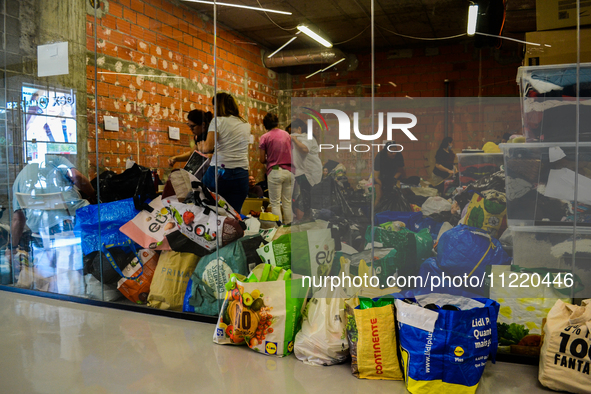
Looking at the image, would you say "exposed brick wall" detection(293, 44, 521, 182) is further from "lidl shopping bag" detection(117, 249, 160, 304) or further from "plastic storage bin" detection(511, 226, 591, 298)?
"lidl shopping bag" detection(117, 249, 160, 304)

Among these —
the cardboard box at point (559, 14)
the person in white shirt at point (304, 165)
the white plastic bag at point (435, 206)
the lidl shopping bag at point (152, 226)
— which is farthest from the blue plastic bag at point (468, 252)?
the lidl shopping bag at point (152, 226)

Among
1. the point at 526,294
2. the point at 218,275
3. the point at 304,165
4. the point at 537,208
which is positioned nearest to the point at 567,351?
the point at 526,294

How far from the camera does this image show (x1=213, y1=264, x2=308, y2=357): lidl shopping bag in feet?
7.70

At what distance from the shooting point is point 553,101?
2.13 m

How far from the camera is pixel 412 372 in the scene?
195 cm

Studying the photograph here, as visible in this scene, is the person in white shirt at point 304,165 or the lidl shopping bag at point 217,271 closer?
the person in white shirt at point 304,165

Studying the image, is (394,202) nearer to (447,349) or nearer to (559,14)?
(447,349)

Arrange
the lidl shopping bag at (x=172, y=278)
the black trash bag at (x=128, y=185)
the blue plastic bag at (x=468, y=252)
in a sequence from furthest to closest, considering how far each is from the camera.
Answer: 1. the black trash bag at (x=128, y=185)
2. the lidl shopping bag at (x=172, y=278)
3. the blue plastic bag at (x=468, y=252)

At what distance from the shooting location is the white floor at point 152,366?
81.0 inches

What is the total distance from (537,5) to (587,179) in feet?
2.89

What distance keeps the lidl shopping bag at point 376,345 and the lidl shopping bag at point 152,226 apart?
5.14ft

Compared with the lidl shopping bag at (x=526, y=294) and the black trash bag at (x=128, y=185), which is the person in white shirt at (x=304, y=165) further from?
the black trash bag at (x=128, y=185)

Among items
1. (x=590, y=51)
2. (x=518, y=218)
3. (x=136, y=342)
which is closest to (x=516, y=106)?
(x=590, y=51)

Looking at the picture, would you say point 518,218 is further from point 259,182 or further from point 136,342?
point 136,342
